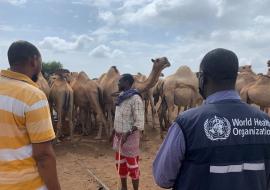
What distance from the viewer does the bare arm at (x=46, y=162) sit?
134 inches

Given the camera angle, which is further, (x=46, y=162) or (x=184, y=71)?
(x=184, y=71)

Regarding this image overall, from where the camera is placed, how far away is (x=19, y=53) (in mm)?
3631

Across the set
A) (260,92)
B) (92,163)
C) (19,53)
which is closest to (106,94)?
(92,163)

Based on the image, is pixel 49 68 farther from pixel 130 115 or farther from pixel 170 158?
pixel 170 158

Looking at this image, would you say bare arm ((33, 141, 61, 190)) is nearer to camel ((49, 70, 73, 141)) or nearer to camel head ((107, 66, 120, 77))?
camel ((49, 70, 73, 141))

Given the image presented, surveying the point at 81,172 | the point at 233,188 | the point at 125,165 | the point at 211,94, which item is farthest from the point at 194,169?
the point at 81,172

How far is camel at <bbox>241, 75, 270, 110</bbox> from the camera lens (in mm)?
14562

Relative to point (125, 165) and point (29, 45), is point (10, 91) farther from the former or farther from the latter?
point (125, 165)

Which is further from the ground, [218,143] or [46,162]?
[218,143]

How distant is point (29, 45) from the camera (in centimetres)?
367

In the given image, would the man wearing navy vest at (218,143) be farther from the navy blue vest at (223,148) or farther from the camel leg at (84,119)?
the camel leg at (84,119)

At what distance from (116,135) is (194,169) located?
4.46 meters

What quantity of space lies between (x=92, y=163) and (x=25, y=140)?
26.6 ft

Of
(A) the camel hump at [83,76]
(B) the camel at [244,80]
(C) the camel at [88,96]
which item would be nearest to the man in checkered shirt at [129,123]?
(C) the camel at [88,96]
